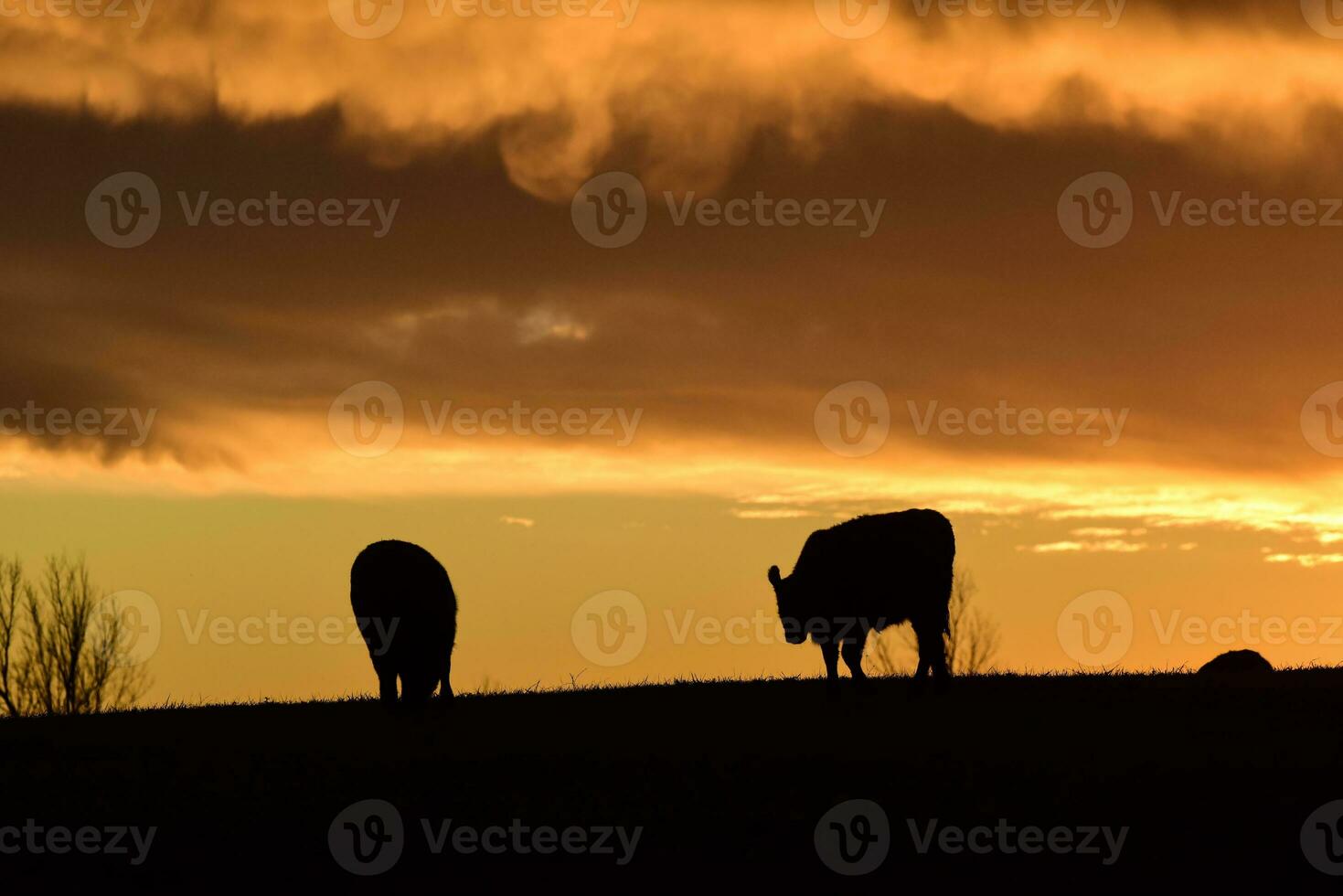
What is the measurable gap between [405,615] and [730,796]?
33.8 ft

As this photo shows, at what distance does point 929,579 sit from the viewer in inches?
922

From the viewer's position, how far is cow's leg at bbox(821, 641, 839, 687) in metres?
22.1

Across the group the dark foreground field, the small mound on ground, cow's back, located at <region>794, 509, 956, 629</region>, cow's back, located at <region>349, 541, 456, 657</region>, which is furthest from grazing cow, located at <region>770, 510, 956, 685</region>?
the small mound on ground

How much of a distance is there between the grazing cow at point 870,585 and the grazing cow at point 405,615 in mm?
5361

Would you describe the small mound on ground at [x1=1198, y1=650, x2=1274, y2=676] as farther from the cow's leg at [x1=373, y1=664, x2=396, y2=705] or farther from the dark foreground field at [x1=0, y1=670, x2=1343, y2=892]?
the cow's leg at [x1=373, y1=664, x2=396, y2=705]

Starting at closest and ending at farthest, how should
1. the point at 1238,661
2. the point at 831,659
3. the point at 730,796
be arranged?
the point at 730,796 < the point at 831,659 < the point at 1238,661

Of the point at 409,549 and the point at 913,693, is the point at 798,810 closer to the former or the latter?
the point at 913,693

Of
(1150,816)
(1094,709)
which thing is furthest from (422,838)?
(1094,709)

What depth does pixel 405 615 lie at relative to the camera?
23047mm

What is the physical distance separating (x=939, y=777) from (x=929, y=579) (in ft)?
30.1

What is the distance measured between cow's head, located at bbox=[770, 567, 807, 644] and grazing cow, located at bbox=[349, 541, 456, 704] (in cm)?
523

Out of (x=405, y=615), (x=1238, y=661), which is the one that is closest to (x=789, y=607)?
(x=405, y=615)

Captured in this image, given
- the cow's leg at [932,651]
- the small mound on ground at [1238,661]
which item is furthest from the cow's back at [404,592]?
the small mound on ground at [1238,661]

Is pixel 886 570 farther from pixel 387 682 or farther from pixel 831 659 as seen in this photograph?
pixel 387 682
